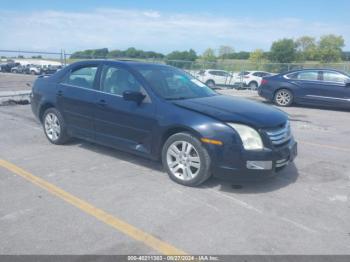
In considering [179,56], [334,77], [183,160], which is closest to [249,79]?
[334,77]

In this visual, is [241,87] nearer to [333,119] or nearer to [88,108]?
[333,119]

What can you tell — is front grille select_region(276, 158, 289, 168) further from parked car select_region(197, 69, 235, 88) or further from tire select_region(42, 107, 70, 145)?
parked car select_region(197, 69, 235, 88)

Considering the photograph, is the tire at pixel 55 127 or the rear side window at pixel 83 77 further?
the tire at pixel 55 127

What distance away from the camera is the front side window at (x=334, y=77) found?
1179cm

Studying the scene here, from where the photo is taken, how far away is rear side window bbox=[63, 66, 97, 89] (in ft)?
18.7

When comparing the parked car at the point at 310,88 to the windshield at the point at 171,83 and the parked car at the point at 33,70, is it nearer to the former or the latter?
the windshield at the point at 171,83

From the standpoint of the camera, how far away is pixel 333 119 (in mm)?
10211

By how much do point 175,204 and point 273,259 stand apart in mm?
1355

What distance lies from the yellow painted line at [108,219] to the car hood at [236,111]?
1701 millimetres

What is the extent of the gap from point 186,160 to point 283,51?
78786mm

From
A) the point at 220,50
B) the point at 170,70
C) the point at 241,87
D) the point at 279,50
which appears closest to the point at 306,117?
the point at 170,70

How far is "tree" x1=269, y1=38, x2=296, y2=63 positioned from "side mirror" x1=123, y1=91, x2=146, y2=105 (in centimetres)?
7477

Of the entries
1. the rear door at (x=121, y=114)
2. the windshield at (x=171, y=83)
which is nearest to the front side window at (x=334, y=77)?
the windshield at (x=171, y=83)

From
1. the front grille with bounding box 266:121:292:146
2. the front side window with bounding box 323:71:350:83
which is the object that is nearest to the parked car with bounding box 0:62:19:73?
the front side window with bounding box 323:71:350:83
